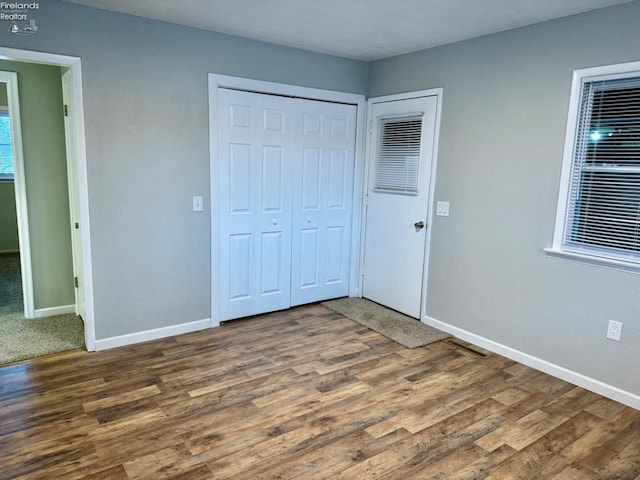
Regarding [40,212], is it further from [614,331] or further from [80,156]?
[614,331]

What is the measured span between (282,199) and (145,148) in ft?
4.14

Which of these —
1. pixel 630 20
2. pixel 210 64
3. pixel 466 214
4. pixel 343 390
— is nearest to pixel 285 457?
pixel 343 390

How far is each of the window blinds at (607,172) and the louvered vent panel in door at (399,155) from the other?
4.43 feet

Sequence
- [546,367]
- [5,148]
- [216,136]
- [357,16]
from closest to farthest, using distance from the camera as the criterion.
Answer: [357,16] → [546,367] → [216,136] → [5,148]

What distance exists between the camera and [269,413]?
98.4 inches

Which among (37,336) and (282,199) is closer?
(37,336)

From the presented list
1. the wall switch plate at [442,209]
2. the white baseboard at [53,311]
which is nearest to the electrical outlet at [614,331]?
the wall switch plate at [442,209]

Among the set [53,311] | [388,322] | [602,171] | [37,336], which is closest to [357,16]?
[602,171]

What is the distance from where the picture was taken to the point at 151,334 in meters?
3.45

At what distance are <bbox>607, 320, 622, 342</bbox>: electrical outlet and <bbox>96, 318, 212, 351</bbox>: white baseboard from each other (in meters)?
2.94
